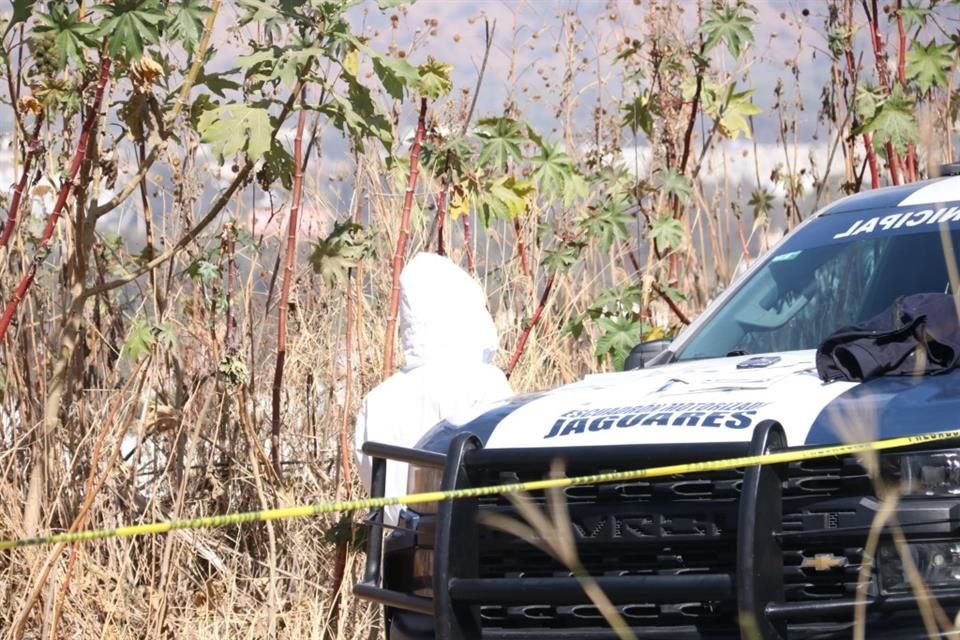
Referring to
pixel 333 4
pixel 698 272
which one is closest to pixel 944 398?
pixel 333 4

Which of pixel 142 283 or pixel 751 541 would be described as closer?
pixel 751 541

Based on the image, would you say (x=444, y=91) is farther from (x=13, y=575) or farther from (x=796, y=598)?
(x=796, y=598)

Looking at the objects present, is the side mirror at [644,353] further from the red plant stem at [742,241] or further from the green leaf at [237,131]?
the red plant stem at [742,241]

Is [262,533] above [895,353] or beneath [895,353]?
beneath

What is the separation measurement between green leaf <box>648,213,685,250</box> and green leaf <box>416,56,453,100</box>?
164 cm

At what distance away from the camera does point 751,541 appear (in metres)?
3.33

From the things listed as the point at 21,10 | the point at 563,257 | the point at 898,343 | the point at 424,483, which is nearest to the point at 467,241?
the point at 563,257

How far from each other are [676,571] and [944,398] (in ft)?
2.28

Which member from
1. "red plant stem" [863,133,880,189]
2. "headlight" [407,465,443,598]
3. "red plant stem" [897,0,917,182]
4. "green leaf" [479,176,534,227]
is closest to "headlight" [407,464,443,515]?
"headlight" [407,465,443,598]

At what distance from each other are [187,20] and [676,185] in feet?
9.53

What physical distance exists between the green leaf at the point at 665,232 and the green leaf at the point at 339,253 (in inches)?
65.1

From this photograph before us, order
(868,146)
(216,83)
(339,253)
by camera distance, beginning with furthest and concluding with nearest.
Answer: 1. (868,146)
2. (339,253)
3. (216,83)

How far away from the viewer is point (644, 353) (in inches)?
199

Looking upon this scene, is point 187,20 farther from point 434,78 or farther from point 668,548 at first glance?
point 668,548
